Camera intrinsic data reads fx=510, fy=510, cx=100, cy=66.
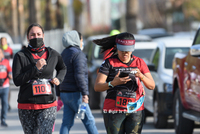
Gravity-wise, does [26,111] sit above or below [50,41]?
above

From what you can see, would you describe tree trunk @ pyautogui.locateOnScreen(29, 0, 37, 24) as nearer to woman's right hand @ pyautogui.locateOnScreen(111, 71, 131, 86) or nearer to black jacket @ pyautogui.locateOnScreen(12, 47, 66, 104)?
black jacket @ pyautogui.locateOnScreen(12, 47, 66, 104)

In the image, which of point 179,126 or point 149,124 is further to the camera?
point 149,124

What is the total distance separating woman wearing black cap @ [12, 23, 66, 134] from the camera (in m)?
5.60

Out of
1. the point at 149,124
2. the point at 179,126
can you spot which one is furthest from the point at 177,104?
the point at 149,124

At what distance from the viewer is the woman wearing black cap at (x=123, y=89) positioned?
5.46m

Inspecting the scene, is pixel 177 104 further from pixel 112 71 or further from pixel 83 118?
pixel 112 71

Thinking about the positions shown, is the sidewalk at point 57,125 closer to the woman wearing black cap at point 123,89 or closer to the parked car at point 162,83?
the parked car at point 162,83

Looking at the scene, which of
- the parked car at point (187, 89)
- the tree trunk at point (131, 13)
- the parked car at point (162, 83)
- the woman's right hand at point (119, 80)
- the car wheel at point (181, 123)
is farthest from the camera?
the tree trunk at point (131, 13)

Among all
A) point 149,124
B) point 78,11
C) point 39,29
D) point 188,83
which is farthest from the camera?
point 78,11

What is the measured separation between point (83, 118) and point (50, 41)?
54.9ft

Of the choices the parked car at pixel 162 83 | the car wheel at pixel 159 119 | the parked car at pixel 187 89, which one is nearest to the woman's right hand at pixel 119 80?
the parked car at pixel 187 89

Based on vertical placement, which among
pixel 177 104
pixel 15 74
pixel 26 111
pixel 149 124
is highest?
pixel 15 74

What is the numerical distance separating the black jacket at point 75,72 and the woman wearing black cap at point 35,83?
4.04ft

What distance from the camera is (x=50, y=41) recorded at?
77.5 ft
